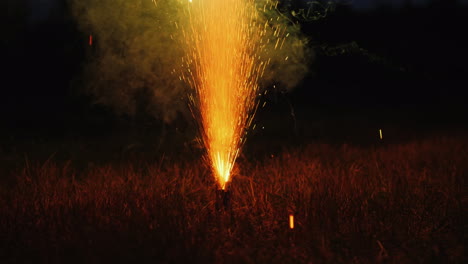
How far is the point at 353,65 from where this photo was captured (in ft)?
84.7

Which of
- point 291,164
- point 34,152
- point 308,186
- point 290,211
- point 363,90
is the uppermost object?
point 363,90

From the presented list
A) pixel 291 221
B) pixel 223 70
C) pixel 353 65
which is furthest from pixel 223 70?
pixel 353 65

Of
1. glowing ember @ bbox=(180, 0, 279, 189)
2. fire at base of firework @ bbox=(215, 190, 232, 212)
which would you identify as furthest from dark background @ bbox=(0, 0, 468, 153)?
fire at base of firework @ bbox=(215, 190, 232, 212)

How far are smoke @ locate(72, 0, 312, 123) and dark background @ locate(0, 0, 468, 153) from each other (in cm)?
65

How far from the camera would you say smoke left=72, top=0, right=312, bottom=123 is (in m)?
9.31

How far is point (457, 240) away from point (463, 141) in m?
7.35

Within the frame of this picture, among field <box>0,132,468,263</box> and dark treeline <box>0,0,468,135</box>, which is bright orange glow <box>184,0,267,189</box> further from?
dark treeline <box>0,0,468,135</box>

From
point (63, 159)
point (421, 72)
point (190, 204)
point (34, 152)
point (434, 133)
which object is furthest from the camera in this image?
point (421, 72)

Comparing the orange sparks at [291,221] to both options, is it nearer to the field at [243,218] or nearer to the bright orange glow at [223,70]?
the field at [243,218]

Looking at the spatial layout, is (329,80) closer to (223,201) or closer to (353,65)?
(353,65)

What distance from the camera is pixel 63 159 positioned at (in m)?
11.9

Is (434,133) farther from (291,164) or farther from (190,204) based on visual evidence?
(190,204)

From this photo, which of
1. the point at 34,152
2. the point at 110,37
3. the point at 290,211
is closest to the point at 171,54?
the point at 110,37

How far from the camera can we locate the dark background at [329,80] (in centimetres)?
1395
